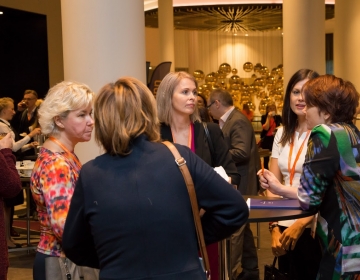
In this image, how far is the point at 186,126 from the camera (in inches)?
155

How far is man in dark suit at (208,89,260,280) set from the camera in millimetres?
5688

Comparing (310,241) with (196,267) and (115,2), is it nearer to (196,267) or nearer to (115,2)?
(196,267)

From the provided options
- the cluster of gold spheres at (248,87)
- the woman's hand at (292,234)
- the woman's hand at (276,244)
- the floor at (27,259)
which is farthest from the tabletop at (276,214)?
the cluster of gold spheres at (248,87)

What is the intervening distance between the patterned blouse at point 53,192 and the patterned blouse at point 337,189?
1.02 metres

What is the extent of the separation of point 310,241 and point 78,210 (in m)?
1.74

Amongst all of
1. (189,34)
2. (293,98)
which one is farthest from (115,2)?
(189,34)

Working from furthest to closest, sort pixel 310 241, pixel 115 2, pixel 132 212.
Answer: pixel 115 2 < pixel 310 241 < pixel 132 212

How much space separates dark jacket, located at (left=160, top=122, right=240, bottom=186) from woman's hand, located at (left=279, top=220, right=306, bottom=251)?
629 millimetres

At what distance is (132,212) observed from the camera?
2064mm

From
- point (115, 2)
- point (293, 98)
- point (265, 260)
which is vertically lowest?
point (265, 260)

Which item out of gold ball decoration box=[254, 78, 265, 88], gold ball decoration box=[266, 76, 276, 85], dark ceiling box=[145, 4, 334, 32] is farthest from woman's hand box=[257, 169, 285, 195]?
gold ball decoration box=[254, 78, 265, 88]

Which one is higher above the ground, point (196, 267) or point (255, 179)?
point (196, 267)

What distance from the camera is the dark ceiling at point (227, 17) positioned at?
16.3 meters

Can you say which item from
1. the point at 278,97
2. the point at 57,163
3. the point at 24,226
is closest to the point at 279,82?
the point at 278,97
